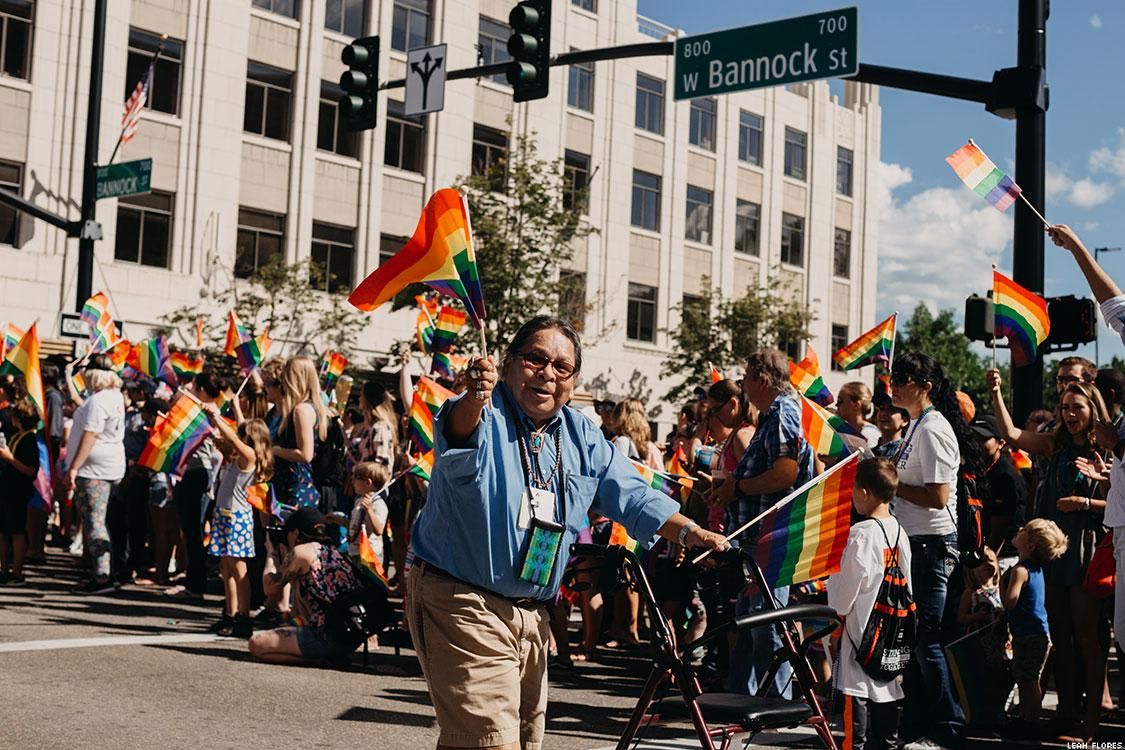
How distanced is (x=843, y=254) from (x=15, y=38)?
2942 cm

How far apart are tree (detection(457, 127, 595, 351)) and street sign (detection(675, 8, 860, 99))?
A: 17634 millimetres

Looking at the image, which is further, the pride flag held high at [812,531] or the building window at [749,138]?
the building window at [749,138]

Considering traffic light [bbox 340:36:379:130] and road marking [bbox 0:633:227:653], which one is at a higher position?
traffic light [bbox 340:36:379:130]

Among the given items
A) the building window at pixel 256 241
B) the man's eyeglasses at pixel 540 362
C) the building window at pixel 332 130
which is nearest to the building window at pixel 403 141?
the building window at pixel 332 130

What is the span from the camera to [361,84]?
570 inches

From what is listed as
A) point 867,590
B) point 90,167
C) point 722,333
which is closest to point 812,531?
point 867,590

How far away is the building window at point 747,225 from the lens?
44.0m

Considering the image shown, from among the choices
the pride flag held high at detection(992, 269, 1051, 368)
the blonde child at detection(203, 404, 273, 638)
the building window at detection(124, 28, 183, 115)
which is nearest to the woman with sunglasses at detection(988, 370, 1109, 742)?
the pride flag held high at detection(992, 269, 1051, 368)

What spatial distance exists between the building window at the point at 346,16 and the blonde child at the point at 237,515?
22485 millimetres

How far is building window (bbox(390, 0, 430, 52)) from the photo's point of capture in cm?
3312

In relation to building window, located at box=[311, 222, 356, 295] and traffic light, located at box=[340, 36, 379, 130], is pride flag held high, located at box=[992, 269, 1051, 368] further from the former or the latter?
building window, located at box=[311, 222, 356, 295]

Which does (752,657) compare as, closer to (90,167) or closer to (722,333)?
(90,167)

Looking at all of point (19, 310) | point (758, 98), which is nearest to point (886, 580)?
point (19, 310)

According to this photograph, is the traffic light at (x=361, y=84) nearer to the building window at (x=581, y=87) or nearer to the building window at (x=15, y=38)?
the building window at (x=15, y=38)
